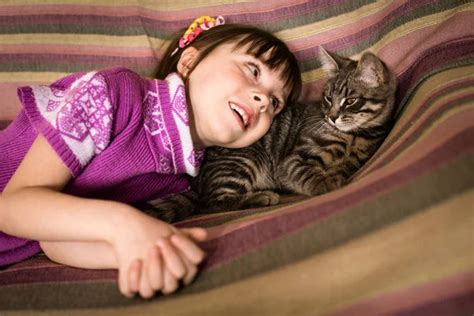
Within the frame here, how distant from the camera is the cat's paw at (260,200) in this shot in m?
1.30

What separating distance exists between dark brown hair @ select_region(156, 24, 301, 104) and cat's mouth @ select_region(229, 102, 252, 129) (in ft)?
0.56

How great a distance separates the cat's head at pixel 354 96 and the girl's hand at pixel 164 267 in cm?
93

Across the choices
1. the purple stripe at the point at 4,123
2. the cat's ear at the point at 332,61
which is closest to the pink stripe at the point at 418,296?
the cat's ear at the point at 332,61

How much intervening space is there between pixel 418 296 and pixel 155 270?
1.30ft

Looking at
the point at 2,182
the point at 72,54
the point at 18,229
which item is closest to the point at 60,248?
the point at 18,229

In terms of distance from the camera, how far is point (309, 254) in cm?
69

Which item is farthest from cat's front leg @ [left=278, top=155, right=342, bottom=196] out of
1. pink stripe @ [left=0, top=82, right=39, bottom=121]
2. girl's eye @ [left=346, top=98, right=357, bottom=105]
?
pink stripe @ [left=0, top=82, right=39, bottom=121]

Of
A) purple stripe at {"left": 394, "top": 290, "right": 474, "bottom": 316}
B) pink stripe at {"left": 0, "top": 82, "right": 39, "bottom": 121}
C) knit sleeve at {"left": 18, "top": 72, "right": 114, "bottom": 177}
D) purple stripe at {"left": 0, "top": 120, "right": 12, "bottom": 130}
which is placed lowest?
purple stripe at {"left": 0, "top": 120, "right": 12, "bottom": 130}

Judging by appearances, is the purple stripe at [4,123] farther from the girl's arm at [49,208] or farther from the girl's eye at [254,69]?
the girl's eye at [254,69]

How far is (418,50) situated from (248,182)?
0.68m

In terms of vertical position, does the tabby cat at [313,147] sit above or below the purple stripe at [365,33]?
below

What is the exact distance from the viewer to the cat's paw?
130cm

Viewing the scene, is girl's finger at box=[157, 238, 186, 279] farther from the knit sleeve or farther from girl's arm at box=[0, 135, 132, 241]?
the knit sleeve

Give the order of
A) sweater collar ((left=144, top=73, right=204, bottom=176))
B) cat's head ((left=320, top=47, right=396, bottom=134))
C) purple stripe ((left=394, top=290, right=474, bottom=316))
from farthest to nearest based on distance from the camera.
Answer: cat's head ((left=320, top=47, right=396, bottom=134))
sweater collar ((left=144, top=73, right=204, bottom=176))
purple stripe ((left=394, top=290, right=474, bottom=316))
